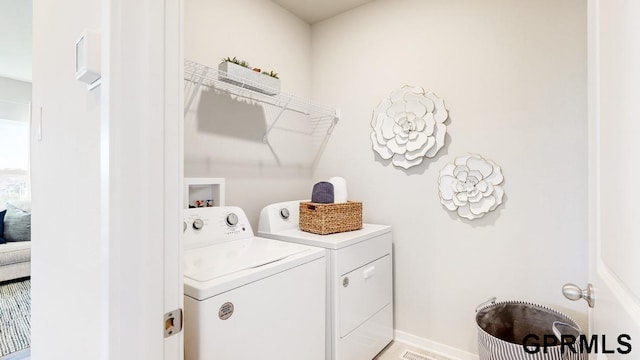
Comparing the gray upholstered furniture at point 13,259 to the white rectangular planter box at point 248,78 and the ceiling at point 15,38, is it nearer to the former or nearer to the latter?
the ceiling at point 15,38

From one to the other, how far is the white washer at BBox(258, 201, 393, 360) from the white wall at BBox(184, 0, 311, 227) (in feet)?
0.88

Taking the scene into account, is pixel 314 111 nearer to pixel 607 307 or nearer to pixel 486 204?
pixel 486 204

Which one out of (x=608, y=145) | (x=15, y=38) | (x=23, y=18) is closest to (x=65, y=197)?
(x=608, y=145)

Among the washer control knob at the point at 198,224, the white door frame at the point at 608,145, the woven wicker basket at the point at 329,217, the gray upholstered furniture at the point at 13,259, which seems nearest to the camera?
the white door frame at the point at 608,145

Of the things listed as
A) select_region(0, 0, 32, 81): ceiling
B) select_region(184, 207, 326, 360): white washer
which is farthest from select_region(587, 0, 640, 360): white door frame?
select_region(0, 0, 32, 81): ceiling

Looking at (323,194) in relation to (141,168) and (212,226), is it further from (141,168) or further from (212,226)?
(141,168)

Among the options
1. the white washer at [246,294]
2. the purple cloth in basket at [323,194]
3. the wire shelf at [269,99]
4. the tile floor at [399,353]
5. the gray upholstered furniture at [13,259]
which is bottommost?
the tile floor at [399,353]

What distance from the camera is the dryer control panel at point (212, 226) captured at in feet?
4.78

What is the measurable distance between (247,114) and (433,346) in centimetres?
188

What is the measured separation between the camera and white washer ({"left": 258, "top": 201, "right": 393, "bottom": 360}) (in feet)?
4.95

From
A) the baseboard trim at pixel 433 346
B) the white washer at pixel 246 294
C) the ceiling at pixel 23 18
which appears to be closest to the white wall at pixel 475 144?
the baseboard trim at pixel 433 346

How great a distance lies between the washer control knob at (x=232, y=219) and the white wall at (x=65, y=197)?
0.74m

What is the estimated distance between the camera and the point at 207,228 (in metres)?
1.53

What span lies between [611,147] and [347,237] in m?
1.18
